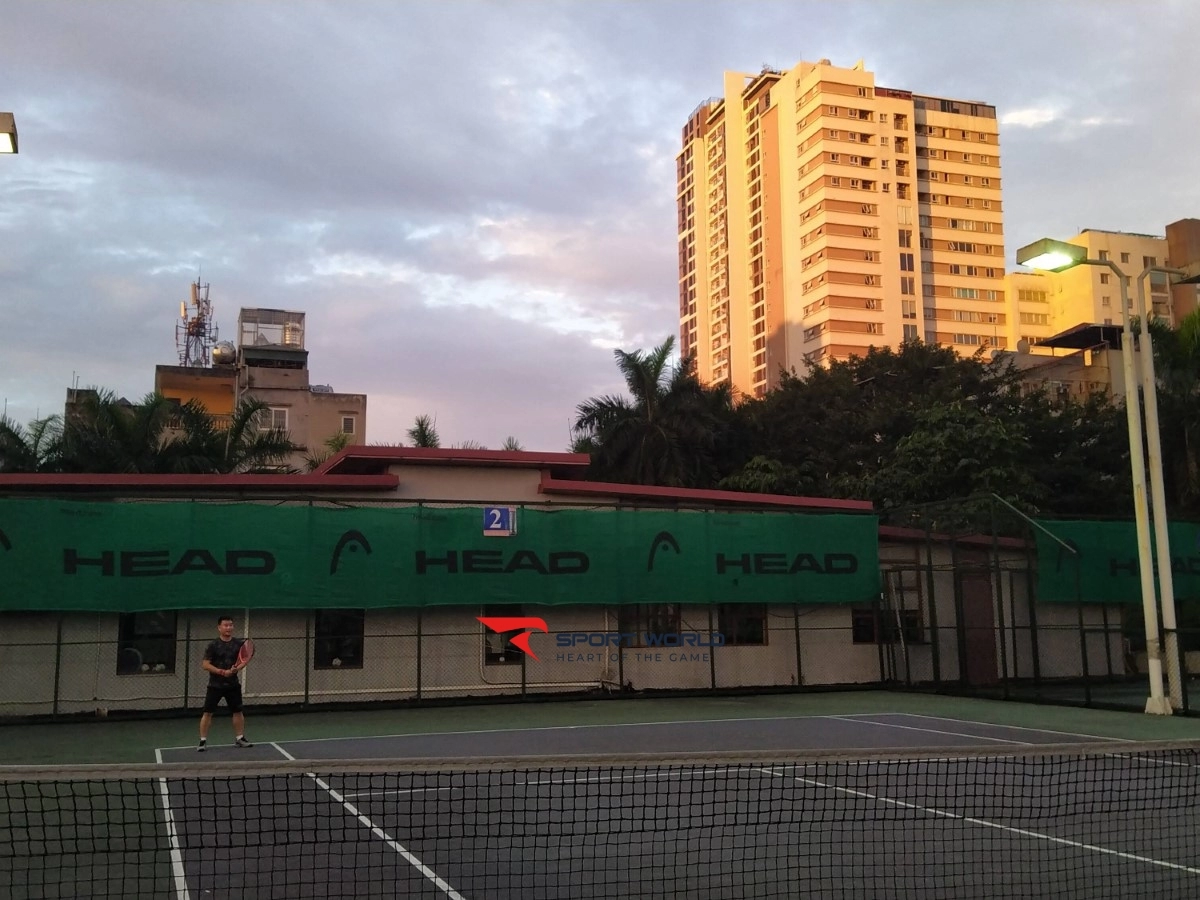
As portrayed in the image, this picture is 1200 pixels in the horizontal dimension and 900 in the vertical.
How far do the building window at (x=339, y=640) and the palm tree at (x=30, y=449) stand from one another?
1222cm

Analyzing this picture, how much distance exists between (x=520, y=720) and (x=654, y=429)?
2091cm

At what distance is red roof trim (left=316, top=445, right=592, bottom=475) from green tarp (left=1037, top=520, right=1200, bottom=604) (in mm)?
8626

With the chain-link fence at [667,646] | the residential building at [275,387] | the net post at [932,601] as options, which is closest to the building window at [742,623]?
the chain-link fence at [667,646]

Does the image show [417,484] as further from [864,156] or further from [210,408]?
[864,156]

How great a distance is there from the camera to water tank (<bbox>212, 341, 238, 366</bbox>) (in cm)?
5512

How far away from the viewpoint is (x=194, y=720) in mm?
17875

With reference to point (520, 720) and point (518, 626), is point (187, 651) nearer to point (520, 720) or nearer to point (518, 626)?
point (520, 720)

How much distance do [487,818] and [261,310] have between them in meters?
52.6

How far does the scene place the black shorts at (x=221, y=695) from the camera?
1306 cm

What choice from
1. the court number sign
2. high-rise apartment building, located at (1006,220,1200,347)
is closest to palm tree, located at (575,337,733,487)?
the court number sign

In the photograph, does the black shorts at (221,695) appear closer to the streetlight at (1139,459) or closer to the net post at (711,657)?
the net post at (711,657)

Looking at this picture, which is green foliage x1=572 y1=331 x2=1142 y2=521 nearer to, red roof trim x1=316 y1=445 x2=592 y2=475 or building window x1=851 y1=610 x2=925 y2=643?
building window x1=851 y1=610 x2=925 y2=643

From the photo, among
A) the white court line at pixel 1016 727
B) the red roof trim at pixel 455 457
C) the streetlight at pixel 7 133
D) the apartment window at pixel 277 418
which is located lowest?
the white court line at pixel 1016 727

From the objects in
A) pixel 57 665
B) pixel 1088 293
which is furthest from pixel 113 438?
pixel 1088 293
